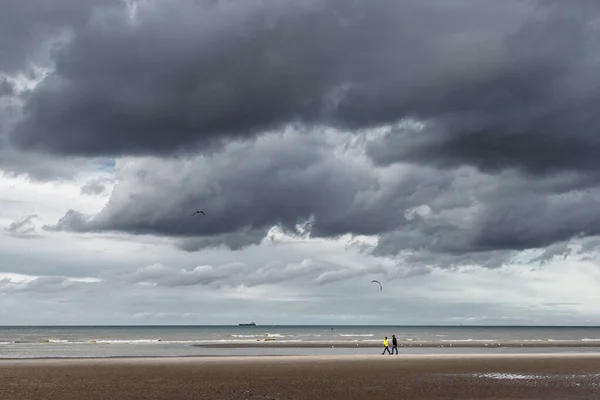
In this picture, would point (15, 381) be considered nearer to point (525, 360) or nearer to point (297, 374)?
point (297, 374)

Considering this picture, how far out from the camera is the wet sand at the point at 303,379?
35125 mm

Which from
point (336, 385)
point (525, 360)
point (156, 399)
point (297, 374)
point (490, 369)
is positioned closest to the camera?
point (156, 399)

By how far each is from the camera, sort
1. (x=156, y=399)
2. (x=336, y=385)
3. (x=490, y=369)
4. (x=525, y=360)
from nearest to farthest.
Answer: (x=156, y=399), (x=336, y=385), (x=490, y=369), (x=525, y=360)

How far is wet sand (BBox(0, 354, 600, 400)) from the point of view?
3512cm

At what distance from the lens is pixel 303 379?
42.2 meters

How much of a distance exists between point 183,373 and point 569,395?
25.9 m

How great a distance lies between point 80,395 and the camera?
35.0m

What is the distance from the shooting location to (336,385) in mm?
39188

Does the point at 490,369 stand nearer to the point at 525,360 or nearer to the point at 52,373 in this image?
the point at 525,360

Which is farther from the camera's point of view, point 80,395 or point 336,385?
point 336,385

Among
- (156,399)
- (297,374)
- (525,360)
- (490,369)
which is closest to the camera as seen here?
(156,399)

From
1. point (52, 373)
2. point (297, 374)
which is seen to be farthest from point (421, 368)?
point (52, 373)

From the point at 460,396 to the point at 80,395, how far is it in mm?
20560

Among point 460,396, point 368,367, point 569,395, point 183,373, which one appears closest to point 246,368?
point 183,373
